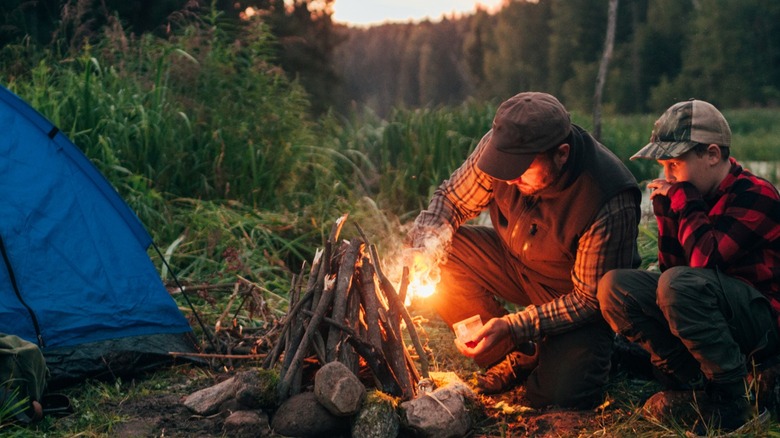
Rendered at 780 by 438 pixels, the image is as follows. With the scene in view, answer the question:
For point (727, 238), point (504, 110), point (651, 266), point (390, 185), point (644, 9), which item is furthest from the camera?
point (644, 9)

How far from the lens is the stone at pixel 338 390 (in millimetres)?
3113

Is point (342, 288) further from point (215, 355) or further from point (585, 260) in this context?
point (585, 260)

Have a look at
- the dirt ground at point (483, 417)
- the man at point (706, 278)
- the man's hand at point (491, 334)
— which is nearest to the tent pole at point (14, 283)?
the dirt ground at point (483, 417)

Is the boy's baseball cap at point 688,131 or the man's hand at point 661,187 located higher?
the boy's baseball cap at point 688,131

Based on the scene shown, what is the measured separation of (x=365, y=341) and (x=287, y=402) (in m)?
0.41

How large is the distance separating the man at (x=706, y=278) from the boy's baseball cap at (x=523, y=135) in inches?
14.5

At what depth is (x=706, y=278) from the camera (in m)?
3.13

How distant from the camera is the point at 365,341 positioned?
3436mm

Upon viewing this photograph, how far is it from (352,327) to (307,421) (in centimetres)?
47

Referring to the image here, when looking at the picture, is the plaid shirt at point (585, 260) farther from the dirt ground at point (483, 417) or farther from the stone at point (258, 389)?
the stone at point (258, 389)

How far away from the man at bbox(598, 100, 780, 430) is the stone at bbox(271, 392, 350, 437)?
1200 millimetres

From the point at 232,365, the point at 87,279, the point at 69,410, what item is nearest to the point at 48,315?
the point at 87,279

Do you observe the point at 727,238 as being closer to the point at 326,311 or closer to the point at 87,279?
the point at 326,311

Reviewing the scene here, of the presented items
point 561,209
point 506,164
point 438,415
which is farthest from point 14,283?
point 561,209
